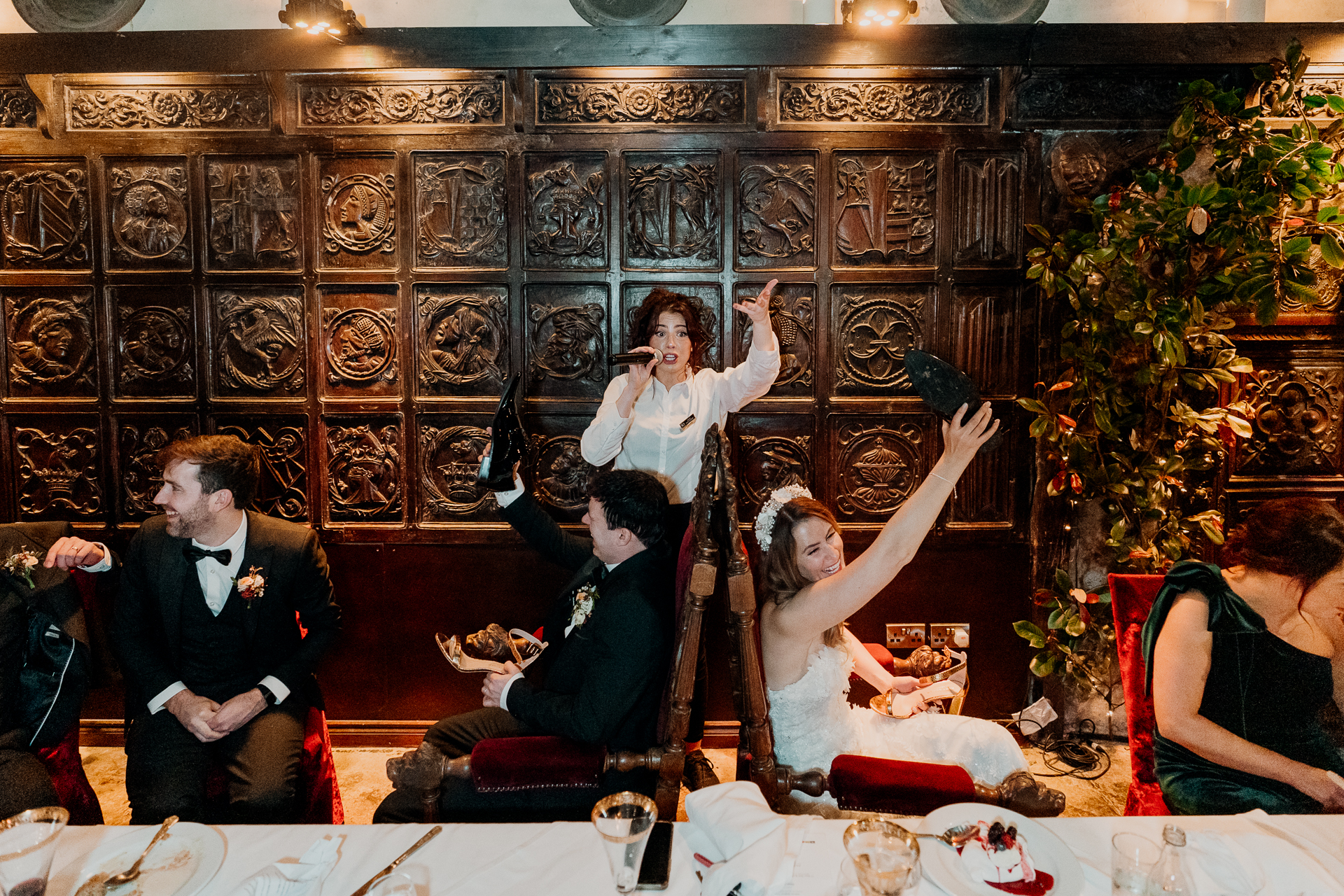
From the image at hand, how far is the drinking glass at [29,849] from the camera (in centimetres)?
108

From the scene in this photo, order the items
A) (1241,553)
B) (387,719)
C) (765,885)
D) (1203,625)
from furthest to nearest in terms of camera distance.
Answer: (387,719) < (1241,553) < (1203,625) < (765,885)

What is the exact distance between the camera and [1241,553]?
196cm

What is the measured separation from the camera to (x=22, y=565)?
215 centimetres

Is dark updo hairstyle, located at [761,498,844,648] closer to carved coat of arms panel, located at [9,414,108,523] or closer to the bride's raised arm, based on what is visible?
the bride's raised arm

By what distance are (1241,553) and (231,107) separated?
4.02m

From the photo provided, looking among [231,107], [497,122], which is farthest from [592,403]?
[231,107]

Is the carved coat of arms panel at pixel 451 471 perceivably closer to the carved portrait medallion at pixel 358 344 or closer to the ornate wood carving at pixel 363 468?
the ornate wood carving at pixel 363 468

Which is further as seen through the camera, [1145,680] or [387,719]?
[387,719]

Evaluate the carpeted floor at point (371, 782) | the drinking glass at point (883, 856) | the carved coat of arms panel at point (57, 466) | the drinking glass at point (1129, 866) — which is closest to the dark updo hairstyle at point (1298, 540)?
the drinking glass at point (1129, 866)

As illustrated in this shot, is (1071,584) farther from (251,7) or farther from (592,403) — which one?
(251,7)

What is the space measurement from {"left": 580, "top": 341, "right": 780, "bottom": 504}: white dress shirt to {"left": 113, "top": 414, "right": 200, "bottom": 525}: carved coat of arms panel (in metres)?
1.94

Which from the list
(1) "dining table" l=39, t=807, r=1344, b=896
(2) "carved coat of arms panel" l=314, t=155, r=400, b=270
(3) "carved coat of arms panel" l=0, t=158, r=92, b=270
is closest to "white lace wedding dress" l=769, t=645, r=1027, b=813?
(1) "dining table" l=39, t=807, r=1344, b=896

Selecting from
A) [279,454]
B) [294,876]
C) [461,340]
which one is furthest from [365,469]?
[294,876]

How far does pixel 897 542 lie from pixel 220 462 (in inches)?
80.9
